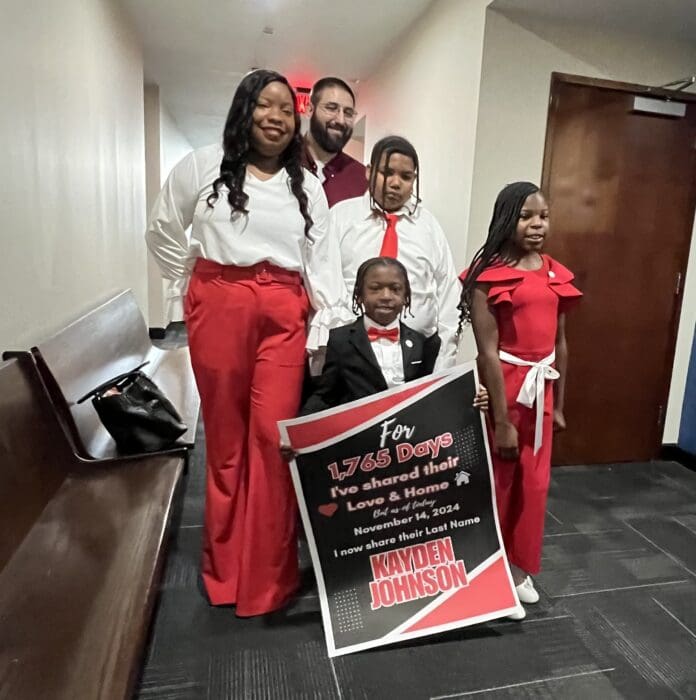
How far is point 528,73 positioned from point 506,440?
190 centimetres

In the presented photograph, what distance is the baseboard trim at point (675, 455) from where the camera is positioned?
3.47m

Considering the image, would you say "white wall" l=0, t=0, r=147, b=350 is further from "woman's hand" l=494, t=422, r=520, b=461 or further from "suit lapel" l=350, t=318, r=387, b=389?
"woman's hand" l=494, t=422, r=520, b=461

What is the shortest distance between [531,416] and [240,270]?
1013 mm

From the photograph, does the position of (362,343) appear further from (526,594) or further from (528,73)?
(528,73)

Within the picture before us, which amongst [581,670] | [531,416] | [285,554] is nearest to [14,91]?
[285,554]

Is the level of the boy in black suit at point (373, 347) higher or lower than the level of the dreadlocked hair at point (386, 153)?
lower

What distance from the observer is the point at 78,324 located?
2336 millimetres

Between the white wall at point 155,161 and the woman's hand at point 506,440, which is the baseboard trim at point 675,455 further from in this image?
the white wall at point 155,161

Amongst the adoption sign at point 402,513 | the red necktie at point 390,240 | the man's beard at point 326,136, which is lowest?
the adoption sign at point 402,513

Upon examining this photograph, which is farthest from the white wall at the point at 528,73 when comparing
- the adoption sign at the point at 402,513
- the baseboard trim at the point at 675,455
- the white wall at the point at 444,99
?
the baseboard trim at the point at 675,455

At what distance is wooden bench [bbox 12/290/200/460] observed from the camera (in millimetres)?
1949

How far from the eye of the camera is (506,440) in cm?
185

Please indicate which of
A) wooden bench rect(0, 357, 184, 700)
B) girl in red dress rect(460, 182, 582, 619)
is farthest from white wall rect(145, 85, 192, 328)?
girl in red dress rect(460, 182, 582, 619)

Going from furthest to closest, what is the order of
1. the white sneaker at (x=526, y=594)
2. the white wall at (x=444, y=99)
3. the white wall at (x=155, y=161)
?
the white wall at (x=155, y=161), the white wall at (x=444, y=99), the white sneaker at (x=526, y=594)
